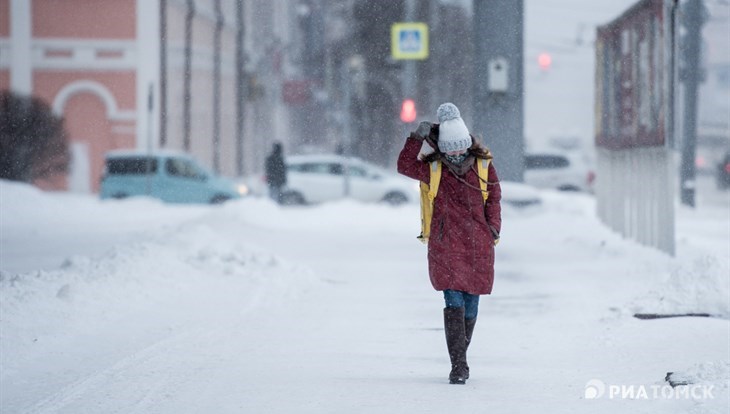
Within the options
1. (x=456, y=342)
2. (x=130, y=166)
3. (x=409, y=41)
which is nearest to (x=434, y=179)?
(x=456, y=342)

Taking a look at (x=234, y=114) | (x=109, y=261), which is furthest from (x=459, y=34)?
(x=109, y=261)

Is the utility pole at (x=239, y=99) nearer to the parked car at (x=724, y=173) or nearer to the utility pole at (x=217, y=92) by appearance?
the utility pole at (x=217, y=92)

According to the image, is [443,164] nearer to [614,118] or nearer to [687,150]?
[614,118]

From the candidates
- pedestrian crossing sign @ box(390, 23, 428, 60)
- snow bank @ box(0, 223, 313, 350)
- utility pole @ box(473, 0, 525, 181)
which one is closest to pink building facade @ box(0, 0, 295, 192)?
pedestrian crossing sign @ box(390, 23, 428, 60)

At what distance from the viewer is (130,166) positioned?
99.6 ft

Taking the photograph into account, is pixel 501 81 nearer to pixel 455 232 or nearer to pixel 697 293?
pixel 697 293

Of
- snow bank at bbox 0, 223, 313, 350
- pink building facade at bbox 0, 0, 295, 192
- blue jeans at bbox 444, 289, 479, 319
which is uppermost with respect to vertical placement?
pink building facade at bbox 0, 0, 295, 192

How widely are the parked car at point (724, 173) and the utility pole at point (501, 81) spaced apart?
21.1m

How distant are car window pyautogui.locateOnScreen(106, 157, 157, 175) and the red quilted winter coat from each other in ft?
77.8

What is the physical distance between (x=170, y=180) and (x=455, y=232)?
2387 cm

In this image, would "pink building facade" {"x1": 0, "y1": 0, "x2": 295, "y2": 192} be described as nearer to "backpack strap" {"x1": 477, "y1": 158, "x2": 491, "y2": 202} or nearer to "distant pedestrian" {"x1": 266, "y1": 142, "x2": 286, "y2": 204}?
"distant pedestrian" {"x1": 266, "y1": 142, "x2": 286, "y2": 204}

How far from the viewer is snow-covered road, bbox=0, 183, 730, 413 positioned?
255 inches

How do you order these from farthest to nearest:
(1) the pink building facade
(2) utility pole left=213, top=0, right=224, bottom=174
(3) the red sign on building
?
(2) utility pole left=213, top=0, right=224, bottom=174 → (1) the pink building facade → (3) the red sign on building

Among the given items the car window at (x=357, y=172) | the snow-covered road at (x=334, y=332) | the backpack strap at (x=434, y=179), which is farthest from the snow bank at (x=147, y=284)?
the car window at (x=357, y=172)
